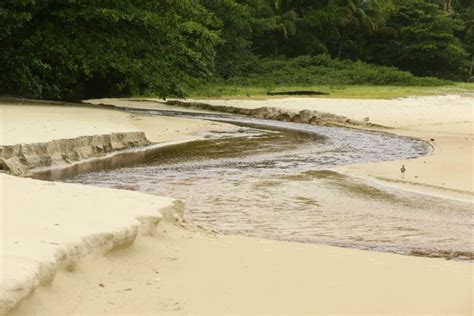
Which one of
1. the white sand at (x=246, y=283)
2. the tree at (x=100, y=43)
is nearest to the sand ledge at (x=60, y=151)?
the white sand at (x=246, y=283)

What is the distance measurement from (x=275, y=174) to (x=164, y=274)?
22.8 feet

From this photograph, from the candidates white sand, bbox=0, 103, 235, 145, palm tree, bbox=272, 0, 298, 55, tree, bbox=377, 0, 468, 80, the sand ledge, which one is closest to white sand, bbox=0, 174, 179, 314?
the sand ledge

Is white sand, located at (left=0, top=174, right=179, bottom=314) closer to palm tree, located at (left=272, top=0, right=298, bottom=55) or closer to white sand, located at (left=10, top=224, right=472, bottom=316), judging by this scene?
white sand, located at (left=10, top=224, right=472, bottom=316)

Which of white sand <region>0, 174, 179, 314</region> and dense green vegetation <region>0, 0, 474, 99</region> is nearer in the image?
white sand <region>0, 174, 179, 314</region>

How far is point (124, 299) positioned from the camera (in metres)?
4.41

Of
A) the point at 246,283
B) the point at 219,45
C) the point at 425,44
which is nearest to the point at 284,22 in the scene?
the point at 219,45

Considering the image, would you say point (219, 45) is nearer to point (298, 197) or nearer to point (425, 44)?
point (425, 44)

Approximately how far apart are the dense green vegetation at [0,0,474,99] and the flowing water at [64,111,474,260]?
648 cm

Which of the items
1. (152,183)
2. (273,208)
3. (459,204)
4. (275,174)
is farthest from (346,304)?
(275,174)

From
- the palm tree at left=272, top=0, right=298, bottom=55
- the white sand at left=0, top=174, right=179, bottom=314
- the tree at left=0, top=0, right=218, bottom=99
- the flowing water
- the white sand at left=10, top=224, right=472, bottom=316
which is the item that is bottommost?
the flowing water

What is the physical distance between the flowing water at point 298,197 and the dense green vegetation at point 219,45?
6477 mm

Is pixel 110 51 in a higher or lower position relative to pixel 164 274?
higher

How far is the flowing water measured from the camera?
7.39 metres

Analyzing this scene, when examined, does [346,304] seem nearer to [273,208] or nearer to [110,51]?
[273,208]
